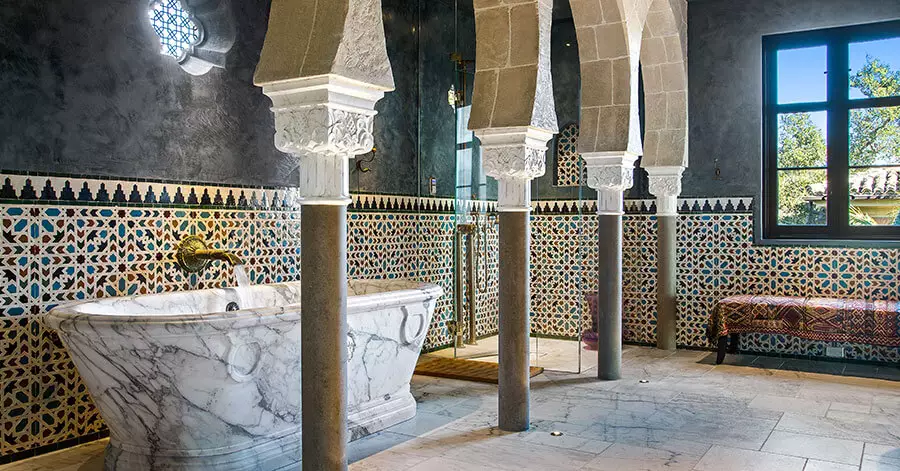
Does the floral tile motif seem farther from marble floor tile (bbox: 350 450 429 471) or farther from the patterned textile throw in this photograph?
the patterned textile throw

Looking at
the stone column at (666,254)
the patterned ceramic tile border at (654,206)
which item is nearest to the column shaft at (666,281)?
the stone column at (666,254)

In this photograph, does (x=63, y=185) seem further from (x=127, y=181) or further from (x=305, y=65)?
(x=305, y=65)

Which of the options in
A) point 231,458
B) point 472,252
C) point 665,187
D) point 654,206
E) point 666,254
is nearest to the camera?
point 231,458

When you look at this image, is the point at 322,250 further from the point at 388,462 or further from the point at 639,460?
the point at 639,460

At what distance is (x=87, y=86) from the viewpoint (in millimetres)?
4660

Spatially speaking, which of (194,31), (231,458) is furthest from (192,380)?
(194,31)

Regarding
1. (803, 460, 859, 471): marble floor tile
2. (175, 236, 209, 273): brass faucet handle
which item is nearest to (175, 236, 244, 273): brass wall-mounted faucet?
(175, 236, 209, 273): brass faucet handle

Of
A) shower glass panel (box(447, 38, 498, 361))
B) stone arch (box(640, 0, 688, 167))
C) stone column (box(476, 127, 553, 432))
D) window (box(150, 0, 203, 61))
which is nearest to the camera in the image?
stone column (box(476, 127, 553, 432))

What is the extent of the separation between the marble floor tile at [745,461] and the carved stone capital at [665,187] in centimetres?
387

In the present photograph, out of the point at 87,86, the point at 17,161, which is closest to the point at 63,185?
the point at 17,161

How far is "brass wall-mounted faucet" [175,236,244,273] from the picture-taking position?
17.1 feet

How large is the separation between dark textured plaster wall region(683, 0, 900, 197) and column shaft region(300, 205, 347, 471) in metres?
5.67

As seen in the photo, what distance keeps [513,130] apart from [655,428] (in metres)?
2.22

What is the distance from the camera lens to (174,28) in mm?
5332
